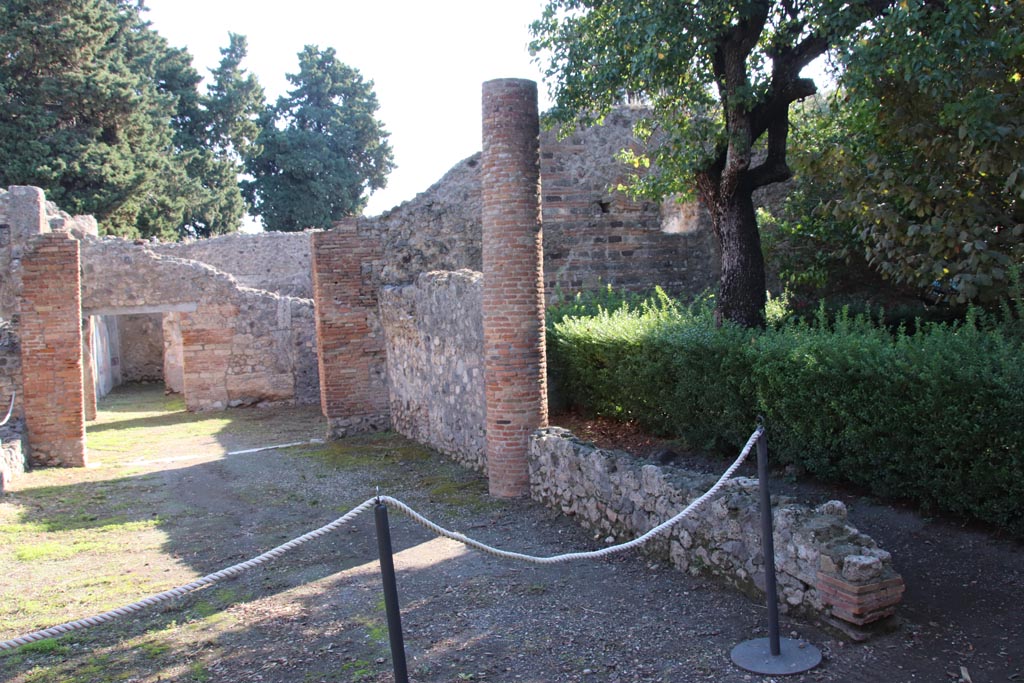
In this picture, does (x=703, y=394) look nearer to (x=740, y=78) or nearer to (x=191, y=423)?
(x=740, y=78)

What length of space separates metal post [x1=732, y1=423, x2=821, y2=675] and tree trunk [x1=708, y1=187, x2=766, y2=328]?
17.5 feet

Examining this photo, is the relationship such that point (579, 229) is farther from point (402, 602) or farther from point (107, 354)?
point (107, 354)

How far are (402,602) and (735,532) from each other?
86.9 inches

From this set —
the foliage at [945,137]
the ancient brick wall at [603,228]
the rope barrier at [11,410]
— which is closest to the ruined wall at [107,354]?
the rope barrier at [11,410]

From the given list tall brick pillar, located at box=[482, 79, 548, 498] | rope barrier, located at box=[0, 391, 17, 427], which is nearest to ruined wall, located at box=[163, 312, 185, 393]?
rope barrier, located at box=[0, 391, 17, 427]

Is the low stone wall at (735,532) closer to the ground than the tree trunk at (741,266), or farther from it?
closer to the ground

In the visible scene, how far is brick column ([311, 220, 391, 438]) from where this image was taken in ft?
41.8

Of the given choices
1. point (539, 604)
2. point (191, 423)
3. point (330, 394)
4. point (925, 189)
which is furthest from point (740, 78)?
point (191, 423)

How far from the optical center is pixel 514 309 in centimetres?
828

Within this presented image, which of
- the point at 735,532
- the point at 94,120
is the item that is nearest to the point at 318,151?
the point at 94,120

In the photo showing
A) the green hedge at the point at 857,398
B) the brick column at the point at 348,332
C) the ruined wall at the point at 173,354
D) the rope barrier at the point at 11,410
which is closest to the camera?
the green hedge at the point at 857,398

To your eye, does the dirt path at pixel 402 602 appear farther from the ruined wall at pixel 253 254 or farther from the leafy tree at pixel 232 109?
the leafy tree at pixel 232 109

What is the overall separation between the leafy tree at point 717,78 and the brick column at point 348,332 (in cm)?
405

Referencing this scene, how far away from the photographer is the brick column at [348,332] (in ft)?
41.8
